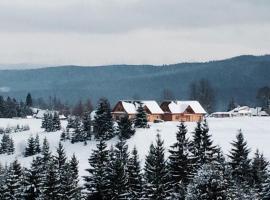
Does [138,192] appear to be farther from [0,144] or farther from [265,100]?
[265,100]

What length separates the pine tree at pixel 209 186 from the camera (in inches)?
1316

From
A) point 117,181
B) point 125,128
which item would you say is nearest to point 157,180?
point 117,181

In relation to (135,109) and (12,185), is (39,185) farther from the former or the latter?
(135,109)

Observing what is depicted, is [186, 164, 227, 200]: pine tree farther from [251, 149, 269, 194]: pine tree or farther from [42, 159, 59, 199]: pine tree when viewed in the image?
[251, 149, 269, 194]: pine tree

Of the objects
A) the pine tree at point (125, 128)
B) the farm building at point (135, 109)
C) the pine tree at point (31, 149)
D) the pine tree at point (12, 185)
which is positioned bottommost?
the pine tree at point (31, 149)

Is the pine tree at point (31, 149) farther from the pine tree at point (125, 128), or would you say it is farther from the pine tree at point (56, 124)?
the pine tree at point (56, 124)

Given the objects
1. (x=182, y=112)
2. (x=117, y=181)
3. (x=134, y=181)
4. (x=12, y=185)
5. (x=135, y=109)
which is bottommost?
(x=12, y=185)

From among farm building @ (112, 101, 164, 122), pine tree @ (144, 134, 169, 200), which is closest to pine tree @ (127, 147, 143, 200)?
pine tree @ (144, 134, 169, 200)

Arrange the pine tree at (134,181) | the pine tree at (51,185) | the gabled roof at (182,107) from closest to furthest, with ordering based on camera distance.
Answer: the pine tree at (51,185), the pine tree at (134,181), the gabled roof at (182,107)

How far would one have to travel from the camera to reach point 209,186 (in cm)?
3362

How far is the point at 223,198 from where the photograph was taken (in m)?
33.4

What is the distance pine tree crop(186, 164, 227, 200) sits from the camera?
1316 inches

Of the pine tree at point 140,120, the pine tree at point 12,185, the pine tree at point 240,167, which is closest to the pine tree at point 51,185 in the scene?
the pine tree at point 12,185

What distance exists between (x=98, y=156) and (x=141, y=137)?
51.3 metres
